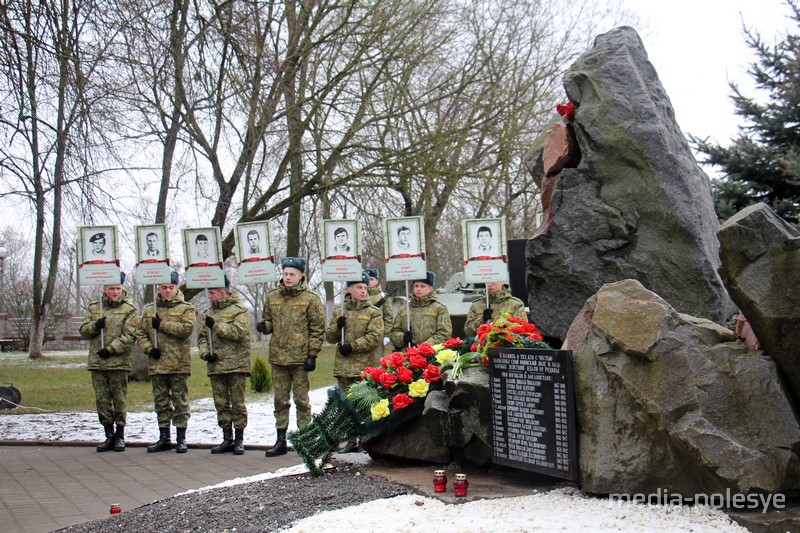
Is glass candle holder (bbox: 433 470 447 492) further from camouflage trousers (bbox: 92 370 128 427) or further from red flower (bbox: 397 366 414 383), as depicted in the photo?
camouflage trousers (bbox: 92 370 128 427)

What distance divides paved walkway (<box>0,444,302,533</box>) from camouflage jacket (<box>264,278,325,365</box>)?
1.07 metres

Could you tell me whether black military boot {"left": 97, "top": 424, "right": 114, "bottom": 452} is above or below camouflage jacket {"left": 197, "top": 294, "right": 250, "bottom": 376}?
below

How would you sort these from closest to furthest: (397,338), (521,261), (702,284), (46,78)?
(702,284), (46,78), (397,338), (521,261)

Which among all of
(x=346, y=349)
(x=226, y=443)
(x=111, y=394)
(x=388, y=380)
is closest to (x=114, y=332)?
(x=111, y=394)

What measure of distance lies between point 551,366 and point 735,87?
6.88m

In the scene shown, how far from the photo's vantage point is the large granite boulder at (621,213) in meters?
5.70

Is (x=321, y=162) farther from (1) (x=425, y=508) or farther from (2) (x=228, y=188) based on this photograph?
(1) (x=425, y=508)

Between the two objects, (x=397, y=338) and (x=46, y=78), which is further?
(x=397, y=338)

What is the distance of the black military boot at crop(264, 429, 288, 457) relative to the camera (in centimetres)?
831

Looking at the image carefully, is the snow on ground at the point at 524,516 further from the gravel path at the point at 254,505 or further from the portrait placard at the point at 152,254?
the portrait placard at the point at 152,254

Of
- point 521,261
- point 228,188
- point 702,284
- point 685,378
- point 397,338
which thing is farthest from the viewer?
point 228,188

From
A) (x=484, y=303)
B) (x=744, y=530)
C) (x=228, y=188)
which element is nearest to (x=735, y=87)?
(x=484, y=303)

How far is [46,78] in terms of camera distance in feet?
26.0

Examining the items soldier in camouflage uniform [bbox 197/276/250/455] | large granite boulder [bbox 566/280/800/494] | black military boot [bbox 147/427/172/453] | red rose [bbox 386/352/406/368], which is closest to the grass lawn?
black military boot [bbox 147/427/172/453]
